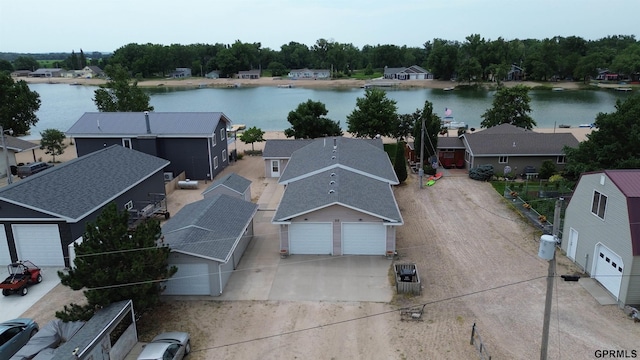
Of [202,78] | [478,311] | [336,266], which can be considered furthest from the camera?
[202,78]

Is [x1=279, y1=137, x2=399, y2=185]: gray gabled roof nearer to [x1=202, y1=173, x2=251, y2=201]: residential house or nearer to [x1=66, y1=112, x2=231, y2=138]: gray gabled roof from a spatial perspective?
[x1=202, y1=173, x2=251, y2=201]: residential house

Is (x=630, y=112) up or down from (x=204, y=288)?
up

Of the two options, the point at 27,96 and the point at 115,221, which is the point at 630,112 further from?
the point at 27,96

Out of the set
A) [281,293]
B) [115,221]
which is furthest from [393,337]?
→ [115,221]

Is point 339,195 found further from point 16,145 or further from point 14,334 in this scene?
point 16,145

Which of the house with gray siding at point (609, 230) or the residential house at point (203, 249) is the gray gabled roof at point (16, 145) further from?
the house with gray siding at point (609, 230)

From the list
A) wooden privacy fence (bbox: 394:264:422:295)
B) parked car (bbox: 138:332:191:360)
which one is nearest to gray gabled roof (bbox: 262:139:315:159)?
wooden privacy fence (bbox: 394:264:422:295)

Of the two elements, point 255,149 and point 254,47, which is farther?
point 254,47
